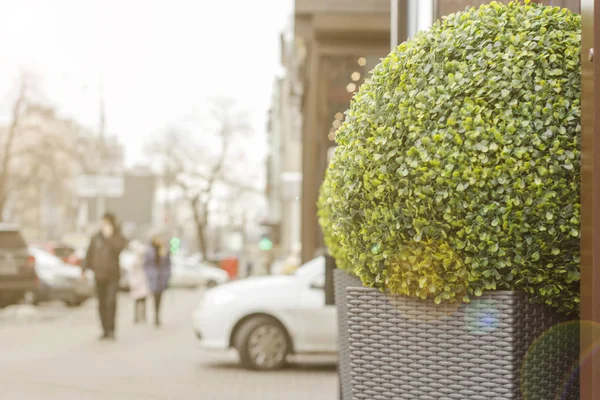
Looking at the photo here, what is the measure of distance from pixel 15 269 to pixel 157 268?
3957 mm

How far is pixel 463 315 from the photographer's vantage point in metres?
3.98

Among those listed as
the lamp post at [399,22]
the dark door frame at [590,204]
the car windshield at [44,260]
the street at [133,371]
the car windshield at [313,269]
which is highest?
the lamp post at [399,22]

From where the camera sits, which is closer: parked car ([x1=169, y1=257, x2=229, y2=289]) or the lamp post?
the lamp post

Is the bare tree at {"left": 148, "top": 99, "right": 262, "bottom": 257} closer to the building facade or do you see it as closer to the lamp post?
the building facade

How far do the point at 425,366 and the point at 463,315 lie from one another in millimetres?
241

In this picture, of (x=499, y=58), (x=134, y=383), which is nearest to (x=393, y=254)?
(x=499, y=58)

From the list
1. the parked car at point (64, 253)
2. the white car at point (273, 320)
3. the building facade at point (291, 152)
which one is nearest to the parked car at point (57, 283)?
the building facade at point (291, 152)

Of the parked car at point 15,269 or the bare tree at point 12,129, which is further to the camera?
the bare tree at point 12,129

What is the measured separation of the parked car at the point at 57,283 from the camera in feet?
78.9

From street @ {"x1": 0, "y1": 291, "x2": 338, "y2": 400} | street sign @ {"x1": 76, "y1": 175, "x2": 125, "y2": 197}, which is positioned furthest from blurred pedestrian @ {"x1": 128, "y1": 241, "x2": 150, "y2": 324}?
street sign @ {"x1": 76, "y1": 175, "x2": 125, "y2": 197}

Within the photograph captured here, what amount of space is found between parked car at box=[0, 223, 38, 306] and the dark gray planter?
693 inches

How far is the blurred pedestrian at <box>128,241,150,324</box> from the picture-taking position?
20.2m

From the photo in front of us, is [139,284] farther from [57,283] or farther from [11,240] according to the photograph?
[57,283]

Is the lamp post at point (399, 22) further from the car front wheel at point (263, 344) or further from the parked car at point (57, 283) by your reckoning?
the parked car at point (57, 283)
